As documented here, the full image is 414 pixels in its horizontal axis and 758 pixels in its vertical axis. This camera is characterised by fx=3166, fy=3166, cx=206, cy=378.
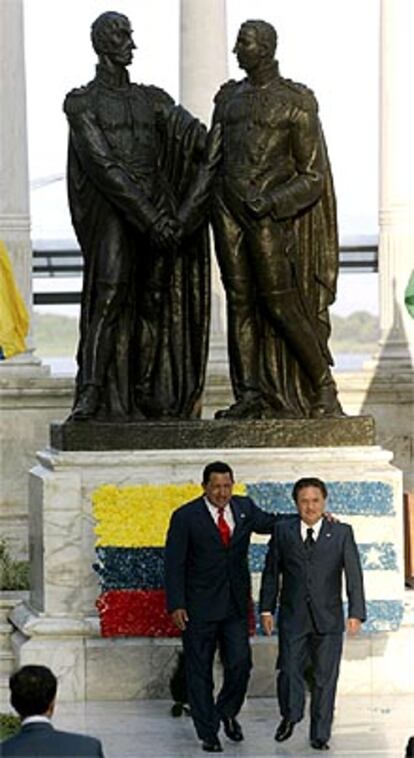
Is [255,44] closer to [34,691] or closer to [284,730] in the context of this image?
[284,730]

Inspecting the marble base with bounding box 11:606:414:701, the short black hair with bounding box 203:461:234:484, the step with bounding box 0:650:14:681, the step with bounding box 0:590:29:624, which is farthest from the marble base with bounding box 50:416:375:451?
the short black hair with bounding box 203:461:234:484

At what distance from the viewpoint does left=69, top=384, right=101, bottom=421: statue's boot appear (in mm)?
33531

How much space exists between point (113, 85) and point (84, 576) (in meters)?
5.28

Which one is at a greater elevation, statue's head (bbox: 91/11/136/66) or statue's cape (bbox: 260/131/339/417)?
statue's head (bbox: 91/11/136/66)

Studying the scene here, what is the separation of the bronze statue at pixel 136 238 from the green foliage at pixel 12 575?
17.3ft

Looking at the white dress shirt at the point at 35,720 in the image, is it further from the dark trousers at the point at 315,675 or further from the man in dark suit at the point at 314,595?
the dark trousers at the point at 315,675

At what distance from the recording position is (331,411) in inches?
1335

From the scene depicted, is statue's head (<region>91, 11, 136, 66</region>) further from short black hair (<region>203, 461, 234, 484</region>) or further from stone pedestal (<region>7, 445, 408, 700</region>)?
short black hair (<region>203, 461, 234, 484</region>)

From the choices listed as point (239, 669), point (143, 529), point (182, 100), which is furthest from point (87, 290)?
point (182, 100)

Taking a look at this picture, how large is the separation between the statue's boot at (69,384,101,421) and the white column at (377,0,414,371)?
842 inches

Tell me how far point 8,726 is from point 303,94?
7.83 m

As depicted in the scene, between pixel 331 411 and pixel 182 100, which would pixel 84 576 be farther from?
pixel 182 100

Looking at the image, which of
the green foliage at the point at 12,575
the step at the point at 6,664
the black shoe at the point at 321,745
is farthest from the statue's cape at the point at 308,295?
the green foliage at the point at 12,575

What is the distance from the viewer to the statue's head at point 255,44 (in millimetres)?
33531
